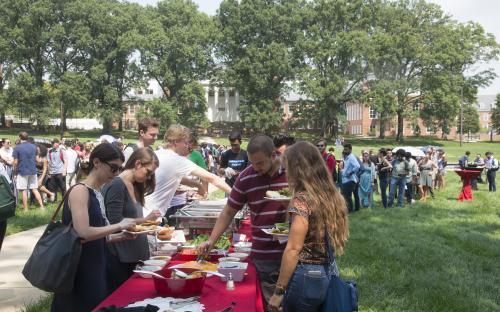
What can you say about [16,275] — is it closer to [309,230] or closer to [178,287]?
[178,287]

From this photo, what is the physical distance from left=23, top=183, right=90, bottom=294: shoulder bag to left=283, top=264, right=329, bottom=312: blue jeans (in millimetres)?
1303

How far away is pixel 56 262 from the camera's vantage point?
2748mm

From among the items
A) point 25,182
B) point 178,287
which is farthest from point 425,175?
point 178,287

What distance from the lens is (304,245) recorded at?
3133 mm

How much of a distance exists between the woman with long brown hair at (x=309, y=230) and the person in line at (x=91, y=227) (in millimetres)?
1036

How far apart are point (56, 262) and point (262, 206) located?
1561 mm

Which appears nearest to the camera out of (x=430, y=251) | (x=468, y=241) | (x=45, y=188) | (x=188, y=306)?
(x=188, y=306)

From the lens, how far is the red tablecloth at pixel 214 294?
2889mm

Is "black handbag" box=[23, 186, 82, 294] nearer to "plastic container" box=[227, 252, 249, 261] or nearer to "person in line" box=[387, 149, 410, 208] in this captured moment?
"plastic container" box=[227, 252, 249, 261]

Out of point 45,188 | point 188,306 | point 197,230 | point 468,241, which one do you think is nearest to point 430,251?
point 468,241

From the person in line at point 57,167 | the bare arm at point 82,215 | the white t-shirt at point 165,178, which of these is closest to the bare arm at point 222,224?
the white t-shirt at point 165,178

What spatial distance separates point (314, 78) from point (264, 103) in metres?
5.94

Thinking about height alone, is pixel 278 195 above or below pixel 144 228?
above

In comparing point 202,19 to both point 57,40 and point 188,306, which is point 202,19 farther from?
point 188,306
